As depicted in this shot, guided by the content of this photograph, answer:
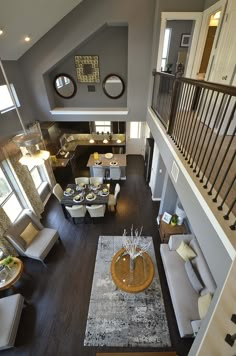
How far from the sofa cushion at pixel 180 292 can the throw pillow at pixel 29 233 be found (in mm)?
3416

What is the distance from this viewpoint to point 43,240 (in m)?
4.61

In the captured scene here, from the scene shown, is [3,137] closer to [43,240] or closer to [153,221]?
[43,240]

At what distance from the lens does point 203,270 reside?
3.66 meters

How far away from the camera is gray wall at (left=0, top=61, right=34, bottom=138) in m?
4.33

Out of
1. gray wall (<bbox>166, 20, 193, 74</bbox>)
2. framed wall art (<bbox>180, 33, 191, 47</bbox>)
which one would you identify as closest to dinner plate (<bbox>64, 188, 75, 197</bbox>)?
gray wall (<bbox>166, 20, 193, 74</bbox>)

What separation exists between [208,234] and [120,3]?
230 inches

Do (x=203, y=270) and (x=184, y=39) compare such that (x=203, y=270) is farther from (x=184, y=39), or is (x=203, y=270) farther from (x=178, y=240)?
(x=184, y=39)

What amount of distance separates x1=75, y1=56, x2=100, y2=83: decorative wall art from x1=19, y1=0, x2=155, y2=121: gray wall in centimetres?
89

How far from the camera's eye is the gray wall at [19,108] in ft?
14.2

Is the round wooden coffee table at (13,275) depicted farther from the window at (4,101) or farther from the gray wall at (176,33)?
the gray wall at (176,33)

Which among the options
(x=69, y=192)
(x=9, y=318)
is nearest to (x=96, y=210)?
(x=69, y=192)

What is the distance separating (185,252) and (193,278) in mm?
546

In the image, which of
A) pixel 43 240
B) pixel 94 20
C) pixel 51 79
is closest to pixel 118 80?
pixel 94 20

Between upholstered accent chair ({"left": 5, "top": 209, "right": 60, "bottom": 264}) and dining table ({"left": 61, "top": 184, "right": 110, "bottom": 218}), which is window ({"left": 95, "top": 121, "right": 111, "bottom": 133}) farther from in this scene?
upholstered accent chair ({"left": 5, "top": 209, "right": 60, "bottom": 264})
